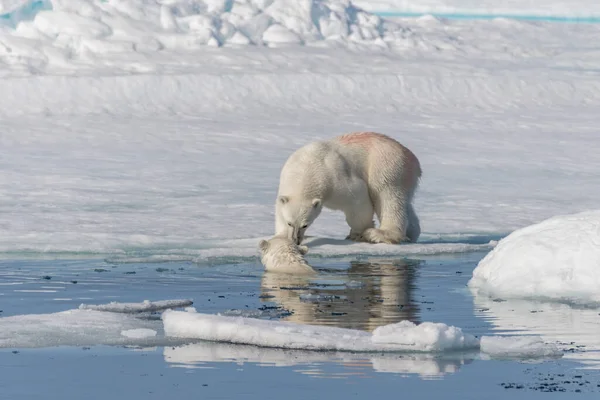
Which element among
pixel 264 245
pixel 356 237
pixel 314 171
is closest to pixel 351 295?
pixel 264 245

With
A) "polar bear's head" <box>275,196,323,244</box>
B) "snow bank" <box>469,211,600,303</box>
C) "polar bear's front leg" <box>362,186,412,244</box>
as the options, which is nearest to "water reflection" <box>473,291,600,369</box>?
"snow bank" <box>469,211,600,303</box>

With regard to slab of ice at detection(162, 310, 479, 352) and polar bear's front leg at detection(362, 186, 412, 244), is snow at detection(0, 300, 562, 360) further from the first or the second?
polar bear's front leg at detection(362, 186, 412, 244)

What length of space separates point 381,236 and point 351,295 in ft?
8.26

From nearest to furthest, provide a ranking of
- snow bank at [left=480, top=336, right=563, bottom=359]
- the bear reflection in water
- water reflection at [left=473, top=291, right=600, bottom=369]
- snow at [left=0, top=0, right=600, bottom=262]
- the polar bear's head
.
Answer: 1. snow bank at [left=480, top=336, right=563, bottom=359]
2. water reflection at [left=473, top=291, right=600, bottom=369]
3. the bear reflection in water
4. the polar bear's head
5. snow at [left=0, top=0, right=600, bottom=262]

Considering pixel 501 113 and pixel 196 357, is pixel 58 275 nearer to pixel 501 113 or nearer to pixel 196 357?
pixel 196 357

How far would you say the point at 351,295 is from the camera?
7395 mm

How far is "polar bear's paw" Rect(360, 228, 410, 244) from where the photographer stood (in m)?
9.83

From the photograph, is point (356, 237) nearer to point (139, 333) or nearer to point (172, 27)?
point (139, 333)

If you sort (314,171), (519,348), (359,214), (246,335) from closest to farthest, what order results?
(519,348), (246,335), (314,171), (359,214)

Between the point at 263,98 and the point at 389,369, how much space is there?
21.4 meters

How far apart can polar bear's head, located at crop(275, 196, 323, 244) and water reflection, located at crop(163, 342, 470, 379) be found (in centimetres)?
375

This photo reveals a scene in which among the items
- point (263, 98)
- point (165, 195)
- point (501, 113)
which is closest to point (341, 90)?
point (263, 98)

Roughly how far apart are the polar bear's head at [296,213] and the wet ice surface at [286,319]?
0.49m

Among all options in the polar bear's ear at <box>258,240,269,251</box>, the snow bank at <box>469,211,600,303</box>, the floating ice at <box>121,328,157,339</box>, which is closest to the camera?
the floating ice at <box>121,328,157,339</box>
